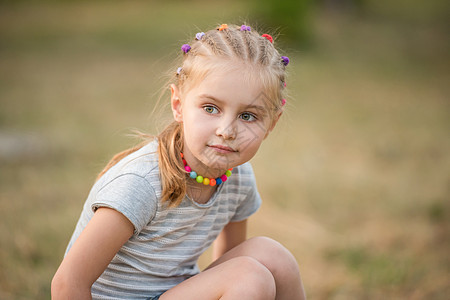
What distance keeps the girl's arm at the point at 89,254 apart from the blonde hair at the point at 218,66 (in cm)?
18

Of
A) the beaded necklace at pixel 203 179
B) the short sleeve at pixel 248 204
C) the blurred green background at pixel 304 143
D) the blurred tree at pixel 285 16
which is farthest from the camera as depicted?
the blurred tree at pixel 285 16

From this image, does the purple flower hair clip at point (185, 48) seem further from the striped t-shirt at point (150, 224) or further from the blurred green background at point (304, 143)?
the striped t-shirt at point (150, 224)

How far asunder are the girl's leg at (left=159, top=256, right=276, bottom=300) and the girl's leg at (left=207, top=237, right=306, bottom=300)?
0.10 meters

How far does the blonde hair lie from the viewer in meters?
1.44

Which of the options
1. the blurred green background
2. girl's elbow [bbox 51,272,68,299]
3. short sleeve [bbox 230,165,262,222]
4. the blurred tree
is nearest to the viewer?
girl's elbow [bbox 51,272,68,299]

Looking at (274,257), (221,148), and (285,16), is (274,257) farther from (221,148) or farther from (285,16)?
(285,16)

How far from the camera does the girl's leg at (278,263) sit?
5.15 ft

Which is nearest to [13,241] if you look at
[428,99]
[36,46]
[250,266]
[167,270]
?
[167,270]

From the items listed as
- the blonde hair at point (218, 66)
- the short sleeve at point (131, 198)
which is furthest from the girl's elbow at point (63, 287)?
the blonde hair at point (218, 66)

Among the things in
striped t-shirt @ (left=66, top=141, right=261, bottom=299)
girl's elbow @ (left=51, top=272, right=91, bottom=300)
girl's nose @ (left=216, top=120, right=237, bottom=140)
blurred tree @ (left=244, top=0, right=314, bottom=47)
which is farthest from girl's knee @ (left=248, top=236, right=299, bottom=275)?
blurred tree @ (left=244, top=0, right=314, bottom=47)

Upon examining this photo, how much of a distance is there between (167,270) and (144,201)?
0.31m

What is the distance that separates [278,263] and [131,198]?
0.54 metres

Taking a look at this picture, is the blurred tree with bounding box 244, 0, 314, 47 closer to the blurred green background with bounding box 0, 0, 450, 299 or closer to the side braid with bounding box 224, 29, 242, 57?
the blurred green background with bounding box 0, 0, 450, 299

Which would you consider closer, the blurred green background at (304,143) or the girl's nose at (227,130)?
the girl's nose at (227,130)
